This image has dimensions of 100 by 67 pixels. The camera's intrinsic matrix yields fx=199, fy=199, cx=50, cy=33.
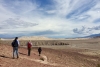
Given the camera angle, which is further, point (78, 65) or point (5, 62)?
point (78, 65)

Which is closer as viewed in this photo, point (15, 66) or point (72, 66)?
point (15, 66)

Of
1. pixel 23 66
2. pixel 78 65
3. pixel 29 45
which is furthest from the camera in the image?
pixel 78 65

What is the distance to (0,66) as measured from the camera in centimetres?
1458

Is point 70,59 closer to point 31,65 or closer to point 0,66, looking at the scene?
point 31,65

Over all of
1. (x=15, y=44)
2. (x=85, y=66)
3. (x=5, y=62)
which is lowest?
(x=85, y=66)

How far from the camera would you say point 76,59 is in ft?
94.5

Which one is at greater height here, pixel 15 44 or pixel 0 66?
pixel 15 44

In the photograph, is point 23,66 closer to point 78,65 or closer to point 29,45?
point 29,45

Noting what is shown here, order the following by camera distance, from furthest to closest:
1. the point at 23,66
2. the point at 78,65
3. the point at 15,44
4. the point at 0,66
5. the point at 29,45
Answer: the point at 78,65 < the point at 29,45 < the point at 15,44 < the point at 23,66 < the point at 0,66

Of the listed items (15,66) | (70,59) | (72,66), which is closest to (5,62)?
(15,66)

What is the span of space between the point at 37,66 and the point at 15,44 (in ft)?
10.0


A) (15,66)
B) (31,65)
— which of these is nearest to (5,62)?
(15,66)

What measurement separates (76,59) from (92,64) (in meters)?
2.55

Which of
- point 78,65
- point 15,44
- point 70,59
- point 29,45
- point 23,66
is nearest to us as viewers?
point 23,66
